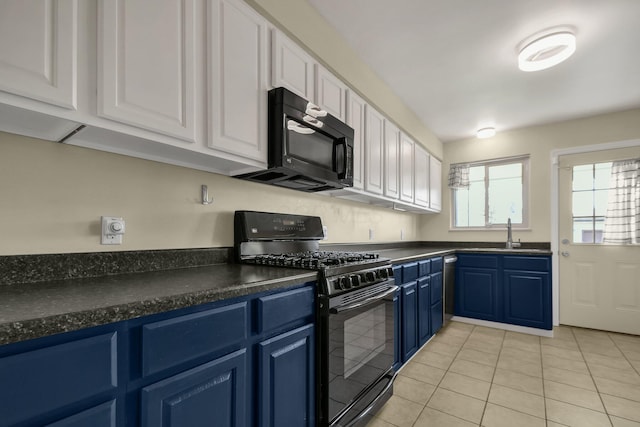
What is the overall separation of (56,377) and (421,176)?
376 centimetres

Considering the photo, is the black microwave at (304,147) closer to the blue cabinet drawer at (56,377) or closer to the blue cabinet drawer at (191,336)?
the blue cabinet drawer at (191,336)

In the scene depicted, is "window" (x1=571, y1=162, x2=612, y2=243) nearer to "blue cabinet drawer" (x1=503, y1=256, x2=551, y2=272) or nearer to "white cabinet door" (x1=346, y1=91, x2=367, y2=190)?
"blue cabinet drawer" (x1=503, y1=256, x2=551, y2=272)

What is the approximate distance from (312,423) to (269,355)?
49 centimetres

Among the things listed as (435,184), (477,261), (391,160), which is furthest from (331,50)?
(477,261)

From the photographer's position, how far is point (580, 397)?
6.80 ft

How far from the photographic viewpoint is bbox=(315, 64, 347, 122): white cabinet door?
2.04 meters

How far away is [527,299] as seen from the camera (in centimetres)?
342

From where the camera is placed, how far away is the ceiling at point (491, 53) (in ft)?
6.54

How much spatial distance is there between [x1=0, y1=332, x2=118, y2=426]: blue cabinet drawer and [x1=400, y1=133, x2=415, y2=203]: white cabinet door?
2.90 meters

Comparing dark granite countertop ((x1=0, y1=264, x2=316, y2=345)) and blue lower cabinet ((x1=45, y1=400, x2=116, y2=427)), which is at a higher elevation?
dark granite countertop ((x1=0, y1=264, x2=316, y2=345))

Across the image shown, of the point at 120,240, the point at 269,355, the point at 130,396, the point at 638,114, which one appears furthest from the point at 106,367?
the point at 638,114

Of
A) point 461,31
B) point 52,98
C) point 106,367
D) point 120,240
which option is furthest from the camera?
point 461,31

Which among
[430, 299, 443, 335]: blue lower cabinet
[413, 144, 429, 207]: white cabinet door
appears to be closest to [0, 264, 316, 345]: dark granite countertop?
[430, 299, 443, 335]: blue lower cabinet

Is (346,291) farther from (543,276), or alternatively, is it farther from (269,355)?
(543,276)
